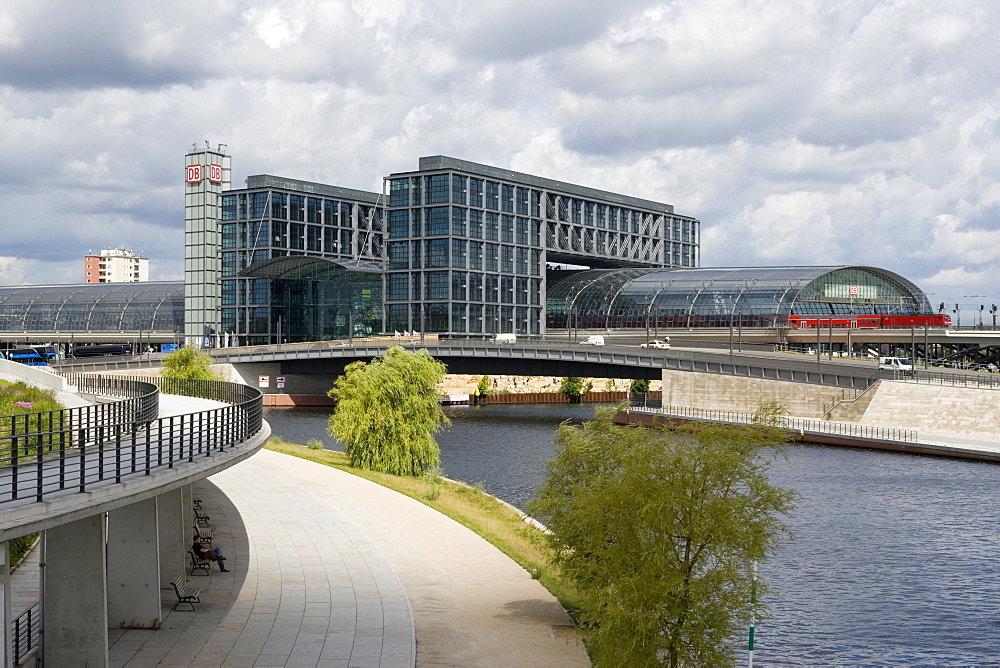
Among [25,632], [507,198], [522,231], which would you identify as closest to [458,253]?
[507,198]

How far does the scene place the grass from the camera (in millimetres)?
34906

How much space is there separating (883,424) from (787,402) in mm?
12981

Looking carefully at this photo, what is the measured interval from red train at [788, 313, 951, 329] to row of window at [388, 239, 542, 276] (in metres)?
42.4

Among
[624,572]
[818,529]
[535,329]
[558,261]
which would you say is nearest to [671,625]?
[624,572]

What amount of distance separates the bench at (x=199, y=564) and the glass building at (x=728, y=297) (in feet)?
444

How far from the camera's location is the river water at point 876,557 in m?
32.2

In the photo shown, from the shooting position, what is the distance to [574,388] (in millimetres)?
154500

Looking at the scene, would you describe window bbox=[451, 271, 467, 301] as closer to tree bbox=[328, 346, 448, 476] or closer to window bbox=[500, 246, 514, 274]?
window bbox=[500, 246, 514, 274]

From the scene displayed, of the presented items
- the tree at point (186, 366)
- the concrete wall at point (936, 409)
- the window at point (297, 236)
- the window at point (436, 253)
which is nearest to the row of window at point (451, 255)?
the window at point (436, 253)

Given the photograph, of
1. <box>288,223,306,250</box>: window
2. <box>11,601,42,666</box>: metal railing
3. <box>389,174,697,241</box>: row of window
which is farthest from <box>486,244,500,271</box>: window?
<box>11,601,42,666</box>: metal railing

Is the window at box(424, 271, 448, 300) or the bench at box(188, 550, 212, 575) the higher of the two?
the window at box(424, 271, 448, 300)

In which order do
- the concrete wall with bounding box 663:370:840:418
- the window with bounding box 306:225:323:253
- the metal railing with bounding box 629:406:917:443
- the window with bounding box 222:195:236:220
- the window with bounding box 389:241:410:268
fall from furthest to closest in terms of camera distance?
the window with bounding box 306:225:323:253
the window with bounding box 222:195:236:220
the window with bounding box 389:241:410:268
the concrete wall with bounding box 663:370:840:418
the metal railing with bounding box 629:406:917:443

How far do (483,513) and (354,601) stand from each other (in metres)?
19.9

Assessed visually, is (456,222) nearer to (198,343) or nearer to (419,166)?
(419,166)
